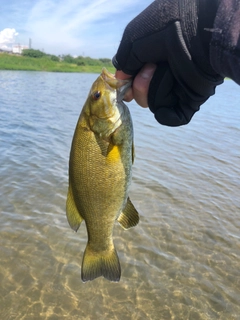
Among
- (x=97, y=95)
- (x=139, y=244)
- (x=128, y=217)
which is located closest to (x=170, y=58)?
(x=97, y=95)

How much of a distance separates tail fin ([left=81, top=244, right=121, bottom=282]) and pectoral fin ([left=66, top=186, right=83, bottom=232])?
0.34 metres

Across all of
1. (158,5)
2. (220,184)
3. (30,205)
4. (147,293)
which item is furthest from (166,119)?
(220,184)

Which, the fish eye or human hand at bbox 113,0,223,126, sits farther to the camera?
the fish eye

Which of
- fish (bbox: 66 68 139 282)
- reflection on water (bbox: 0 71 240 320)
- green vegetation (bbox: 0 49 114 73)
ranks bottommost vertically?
reflection on water (bbox: 0 71 240 320)

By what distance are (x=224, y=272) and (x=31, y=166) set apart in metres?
6.32

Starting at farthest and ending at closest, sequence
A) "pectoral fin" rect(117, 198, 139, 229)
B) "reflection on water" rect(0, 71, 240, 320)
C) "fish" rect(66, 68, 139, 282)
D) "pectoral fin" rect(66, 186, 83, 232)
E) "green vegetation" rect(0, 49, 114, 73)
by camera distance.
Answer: "green vegetation" rect(0, 49, 114, 73), "reflection on water" rect(0, 71, 240, 320), "pectoral fin" rect(117, 198, 139, 229), "pectoral fin" rect(66, 186, 83, 232), "fish" rect(66, 68, 139, 282)

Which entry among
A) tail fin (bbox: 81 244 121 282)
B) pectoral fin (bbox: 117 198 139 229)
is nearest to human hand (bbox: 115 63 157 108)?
pectoral fin (bbox: 117 198 139 229)

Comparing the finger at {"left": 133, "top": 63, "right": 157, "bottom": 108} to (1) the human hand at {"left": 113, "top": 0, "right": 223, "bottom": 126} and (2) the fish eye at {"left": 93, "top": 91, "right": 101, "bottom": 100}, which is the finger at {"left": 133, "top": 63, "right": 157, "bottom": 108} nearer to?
(1) the human hand at {"left": 113, "top": 0, "right": 223, "bottom": 126}

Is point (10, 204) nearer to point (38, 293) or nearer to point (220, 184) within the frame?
point (38, 293)

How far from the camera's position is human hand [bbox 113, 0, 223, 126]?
1924 mm

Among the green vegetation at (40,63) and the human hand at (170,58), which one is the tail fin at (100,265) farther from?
the green vegetation at (40,63)

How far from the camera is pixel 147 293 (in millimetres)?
4973

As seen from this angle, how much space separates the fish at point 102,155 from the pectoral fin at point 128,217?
115 mm

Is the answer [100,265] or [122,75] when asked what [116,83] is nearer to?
[122,75]
